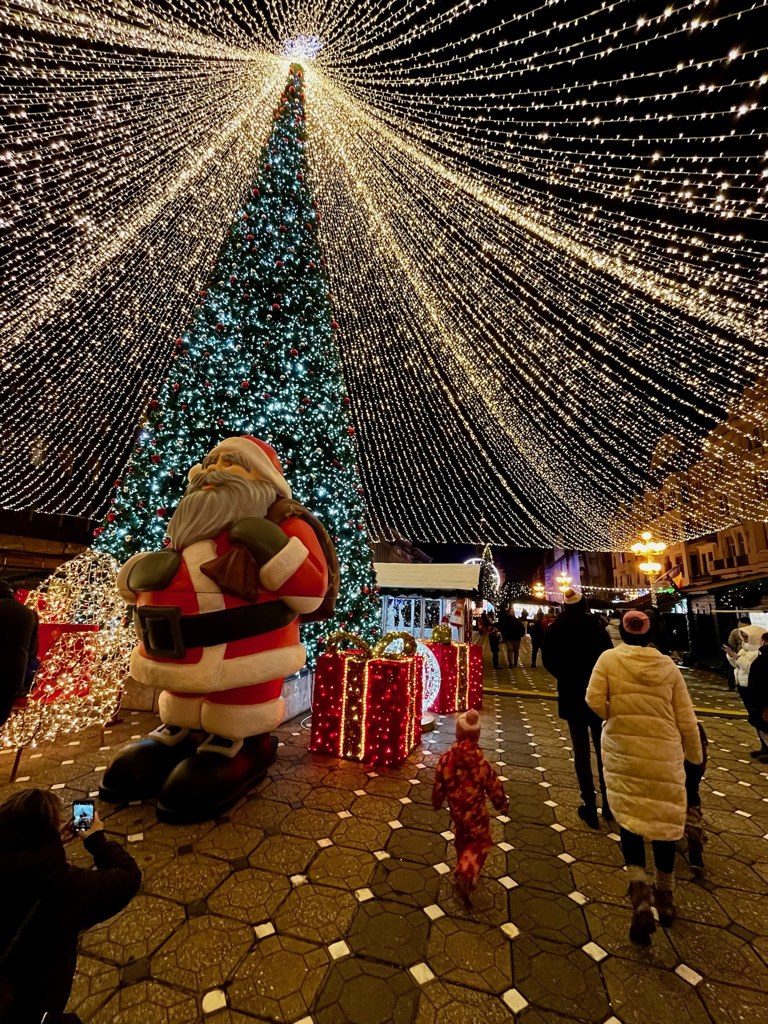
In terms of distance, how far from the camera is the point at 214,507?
3.82 metres

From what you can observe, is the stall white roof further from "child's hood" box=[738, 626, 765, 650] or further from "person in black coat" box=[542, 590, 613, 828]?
"person in black coat" box=[542, 590, 613, 828]

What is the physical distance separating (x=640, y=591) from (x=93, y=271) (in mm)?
44753

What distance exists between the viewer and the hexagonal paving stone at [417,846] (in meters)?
3.17

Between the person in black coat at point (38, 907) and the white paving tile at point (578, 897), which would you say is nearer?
the person in black coat at point (38, 907)

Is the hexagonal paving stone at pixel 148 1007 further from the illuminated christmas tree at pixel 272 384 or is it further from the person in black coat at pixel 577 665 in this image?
the illuminated christmas tree at pixel 272 384

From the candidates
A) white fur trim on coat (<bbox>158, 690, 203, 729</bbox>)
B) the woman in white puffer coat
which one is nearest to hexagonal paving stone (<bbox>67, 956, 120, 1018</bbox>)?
white fur trim on coat (<bbox>158, 690, 203, 729</bbox>)

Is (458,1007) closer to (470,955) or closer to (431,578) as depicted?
(470,955)

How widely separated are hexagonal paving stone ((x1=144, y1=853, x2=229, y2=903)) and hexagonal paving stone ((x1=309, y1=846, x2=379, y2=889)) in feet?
2.07

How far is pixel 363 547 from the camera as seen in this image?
7.73 meters

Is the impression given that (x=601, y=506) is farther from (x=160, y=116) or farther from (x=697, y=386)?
(x=160, y=116)

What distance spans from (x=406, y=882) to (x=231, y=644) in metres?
2.15

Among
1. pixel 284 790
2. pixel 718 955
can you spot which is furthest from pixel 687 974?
pixel 284 790

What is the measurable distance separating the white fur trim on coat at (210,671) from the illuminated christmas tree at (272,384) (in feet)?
11.0

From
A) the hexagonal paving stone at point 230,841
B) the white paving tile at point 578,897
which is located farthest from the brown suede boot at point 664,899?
the hexagonal paving stone at point 230,841
